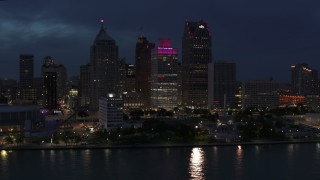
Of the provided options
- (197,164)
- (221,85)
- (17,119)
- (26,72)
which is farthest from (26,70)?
(197,164)

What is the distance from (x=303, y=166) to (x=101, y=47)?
2667cm

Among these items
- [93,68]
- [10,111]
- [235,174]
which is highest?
[93,68]

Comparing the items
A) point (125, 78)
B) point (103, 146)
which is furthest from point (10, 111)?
point (125, 78)

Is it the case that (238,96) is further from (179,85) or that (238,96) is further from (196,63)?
(179,85)

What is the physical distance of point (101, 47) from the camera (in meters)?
39.0

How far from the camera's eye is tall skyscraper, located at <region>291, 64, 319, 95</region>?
52.6 metres

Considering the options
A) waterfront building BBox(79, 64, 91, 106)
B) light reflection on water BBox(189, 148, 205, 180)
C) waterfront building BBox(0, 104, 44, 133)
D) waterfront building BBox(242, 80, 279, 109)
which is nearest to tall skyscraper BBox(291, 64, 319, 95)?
waterfront building BBox(242, 80, 279, 109)

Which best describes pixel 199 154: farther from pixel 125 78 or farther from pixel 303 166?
pixel 125 78

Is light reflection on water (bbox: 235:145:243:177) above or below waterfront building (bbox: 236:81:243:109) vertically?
below

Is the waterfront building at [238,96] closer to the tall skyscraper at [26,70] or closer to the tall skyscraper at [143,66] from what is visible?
the tall skyscraper at [143,66]

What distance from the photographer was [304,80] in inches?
2116

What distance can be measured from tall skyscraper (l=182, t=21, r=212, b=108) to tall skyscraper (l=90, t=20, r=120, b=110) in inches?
241

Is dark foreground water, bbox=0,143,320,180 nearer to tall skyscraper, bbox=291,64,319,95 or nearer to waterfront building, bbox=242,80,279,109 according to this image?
waterfront building, bbox=242,80,279,109

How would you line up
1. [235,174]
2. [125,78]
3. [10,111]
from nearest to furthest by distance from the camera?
[235,174] → [10,111] → [125,78]
